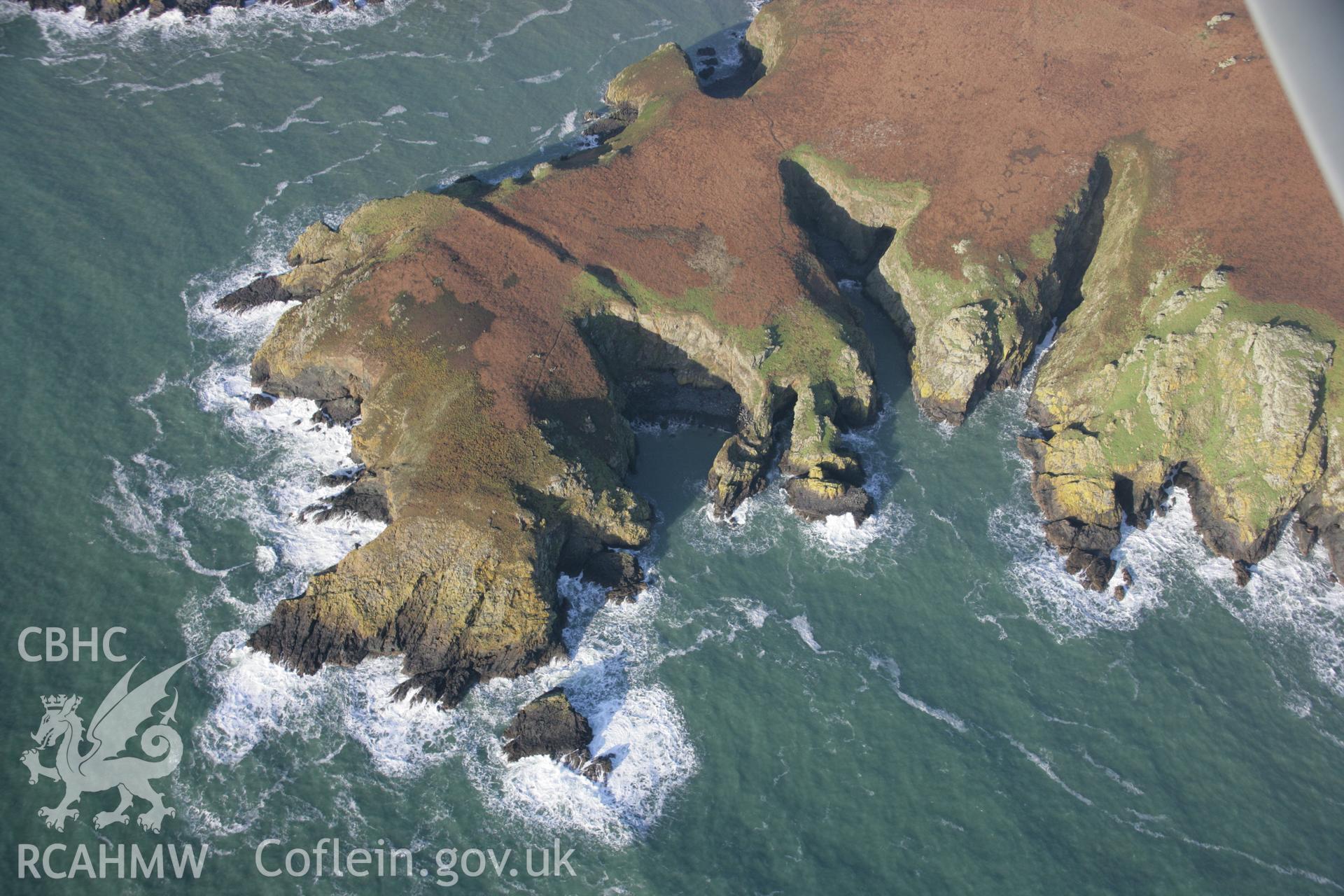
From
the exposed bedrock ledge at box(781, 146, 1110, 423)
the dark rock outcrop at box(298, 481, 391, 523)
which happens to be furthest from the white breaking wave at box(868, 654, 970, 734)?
the dark rock outcrop at box(298, 481, 391, 523)

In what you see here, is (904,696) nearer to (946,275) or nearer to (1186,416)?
(1186,416)

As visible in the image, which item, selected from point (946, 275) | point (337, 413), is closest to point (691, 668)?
point (337, 413)

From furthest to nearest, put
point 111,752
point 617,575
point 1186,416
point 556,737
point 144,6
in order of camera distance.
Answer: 1. point 144,6
2. point 1186,416
3. point 617,575
4. point 556,737
5. point 111,752

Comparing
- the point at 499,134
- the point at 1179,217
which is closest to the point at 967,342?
the point at 1179,217

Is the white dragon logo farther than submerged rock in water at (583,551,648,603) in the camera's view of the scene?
No

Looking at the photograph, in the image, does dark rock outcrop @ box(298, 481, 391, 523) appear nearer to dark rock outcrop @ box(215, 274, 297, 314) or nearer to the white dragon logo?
the white dragon logo

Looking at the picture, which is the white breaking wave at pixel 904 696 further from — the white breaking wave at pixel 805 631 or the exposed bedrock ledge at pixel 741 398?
the exposed bedrock ledge at pixel 741 398
